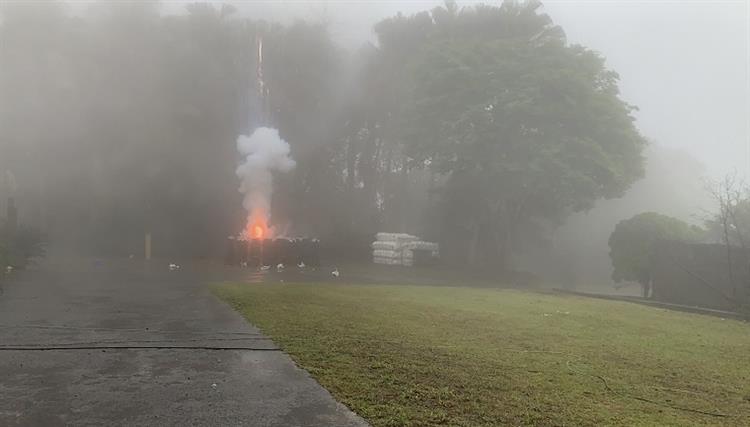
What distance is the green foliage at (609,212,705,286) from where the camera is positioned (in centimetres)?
1812

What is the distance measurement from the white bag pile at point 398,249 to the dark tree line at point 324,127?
3.79 m

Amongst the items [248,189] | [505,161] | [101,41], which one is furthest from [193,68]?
[505,161]

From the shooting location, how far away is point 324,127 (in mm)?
33625

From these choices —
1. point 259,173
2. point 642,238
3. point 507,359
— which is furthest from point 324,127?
point 507,359

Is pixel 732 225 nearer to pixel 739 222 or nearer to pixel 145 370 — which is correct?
pixel 739 222

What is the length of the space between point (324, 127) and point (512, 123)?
1302 centimetres

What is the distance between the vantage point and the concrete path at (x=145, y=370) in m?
4.30

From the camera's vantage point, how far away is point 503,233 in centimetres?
2788

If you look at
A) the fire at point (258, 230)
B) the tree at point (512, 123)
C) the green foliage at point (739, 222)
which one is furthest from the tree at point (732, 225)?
the fire at point (258, 230)

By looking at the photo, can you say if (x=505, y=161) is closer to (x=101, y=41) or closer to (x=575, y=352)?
(x=575, y=352)

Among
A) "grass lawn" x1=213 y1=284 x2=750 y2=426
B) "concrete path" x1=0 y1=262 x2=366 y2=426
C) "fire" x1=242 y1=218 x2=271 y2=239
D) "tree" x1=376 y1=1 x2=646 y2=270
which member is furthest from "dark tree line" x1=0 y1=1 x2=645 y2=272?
"concrete path" x1=0 y1=262 x2=366 y2=426

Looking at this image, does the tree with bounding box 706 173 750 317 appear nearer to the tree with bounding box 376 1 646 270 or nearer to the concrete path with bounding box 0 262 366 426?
the tree with bounding box 376 1 646 270

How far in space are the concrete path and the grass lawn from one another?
437 millimetres

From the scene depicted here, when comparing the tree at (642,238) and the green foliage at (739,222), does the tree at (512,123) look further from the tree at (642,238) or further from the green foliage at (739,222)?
the green foliage at (739,222)
